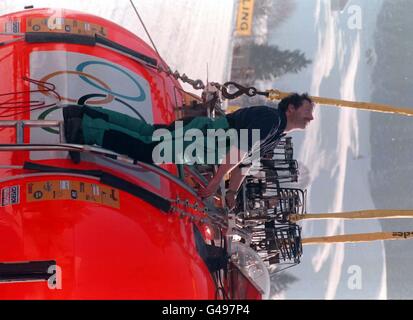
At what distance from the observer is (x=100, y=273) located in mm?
1979

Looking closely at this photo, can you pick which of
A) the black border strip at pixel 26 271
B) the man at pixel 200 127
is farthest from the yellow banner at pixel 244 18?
the black border strip at pixel 26 271

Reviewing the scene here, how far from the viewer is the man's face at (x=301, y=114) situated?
99.5 inches

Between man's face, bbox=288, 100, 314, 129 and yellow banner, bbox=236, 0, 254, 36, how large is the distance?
363cm

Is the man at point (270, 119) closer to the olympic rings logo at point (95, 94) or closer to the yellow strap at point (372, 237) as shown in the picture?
the olympic rings logo at point (95, 94)

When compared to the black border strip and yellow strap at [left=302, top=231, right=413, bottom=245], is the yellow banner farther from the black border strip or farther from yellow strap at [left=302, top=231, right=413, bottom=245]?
the black border strip

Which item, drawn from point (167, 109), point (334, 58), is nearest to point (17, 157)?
point (167, 109)

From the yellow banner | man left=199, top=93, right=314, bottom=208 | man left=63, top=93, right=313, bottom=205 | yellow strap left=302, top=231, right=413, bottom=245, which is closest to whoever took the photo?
man left=63, top=93, right=313, bottom=205

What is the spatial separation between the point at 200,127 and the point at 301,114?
1.37 ft

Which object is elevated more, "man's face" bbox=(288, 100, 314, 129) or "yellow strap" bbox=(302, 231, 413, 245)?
"man's face" bbox=(288, 100, 314, 129)

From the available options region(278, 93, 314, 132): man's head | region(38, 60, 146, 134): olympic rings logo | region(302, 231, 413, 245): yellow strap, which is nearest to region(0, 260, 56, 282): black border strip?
region(38, 60, 146, 134): olympic rings logo

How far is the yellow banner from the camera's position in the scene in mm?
6053

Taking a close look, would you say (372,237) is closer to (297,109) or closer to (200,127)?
(297,109)

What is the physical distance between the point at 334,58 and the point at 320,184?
135 centimetres
